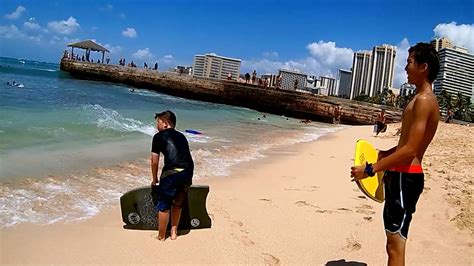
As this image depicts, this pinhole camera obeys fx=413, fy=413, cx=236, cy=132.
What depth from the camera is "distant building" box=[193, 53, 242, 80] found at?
117875 mm

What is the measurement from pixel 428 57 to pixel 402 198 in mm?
955

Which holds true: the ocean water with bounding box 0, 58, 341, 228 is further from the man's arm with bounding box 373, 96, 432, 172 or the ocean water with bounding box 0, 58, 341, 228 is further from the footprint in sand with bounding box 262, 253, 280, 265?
the man's arm with bounding box 373, 96, 432, 172

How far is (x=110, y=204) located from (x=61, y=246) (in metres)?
1.42

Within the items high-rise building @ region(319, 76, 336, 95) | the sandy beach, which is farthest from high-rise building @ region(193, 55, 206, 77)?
the sandy beach

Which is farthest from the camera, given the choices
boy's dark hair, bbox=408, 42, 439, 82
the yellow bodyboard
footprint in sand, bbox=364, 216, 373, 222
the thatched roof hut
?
the thatched roof hut

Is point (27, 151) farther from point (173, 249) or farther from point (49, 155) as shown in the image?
point (173, 249)

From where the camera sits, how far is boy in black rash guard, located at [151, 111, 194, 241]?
3.98m

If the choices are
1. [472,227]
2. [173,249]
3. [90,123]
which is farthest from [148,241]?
[90,123]

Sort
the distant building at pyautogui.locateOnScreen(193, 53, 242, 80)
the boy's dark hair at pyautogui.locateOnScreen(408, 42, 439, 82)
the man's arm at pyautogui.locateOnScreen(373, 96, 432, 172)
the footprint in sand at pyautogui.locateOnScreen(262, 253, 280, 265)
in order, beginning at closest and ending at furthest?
the man's arm at pyautogui.locateOnScreen(373, 96, 432, 172) → the boy's dark hair at pyautogui.locateOnScreen(408, 42, 439, 82) → the footprint in sand at pyautogui.locateOnScreen(262, 253, 280, 265) → the distant building at pyautogui.locateOnScreen(193, 53, 242, 80)

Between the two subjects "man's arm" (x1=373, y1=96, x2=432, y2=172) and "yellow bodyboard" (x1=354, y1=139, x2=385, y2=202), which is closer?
"man's arm" (x1=373, y1=96, x2=432, y2=172)

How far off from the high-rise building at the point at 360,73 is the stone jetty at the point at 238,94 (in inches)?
3637

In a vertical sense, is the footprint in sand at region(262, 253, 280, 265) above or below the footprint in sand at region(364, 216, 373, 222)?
below

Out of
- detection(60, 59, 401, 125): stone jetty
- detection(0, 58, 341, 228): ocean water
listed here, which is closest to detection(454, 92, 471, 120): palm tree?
detection(60, 59, 401, 125): stone jetty

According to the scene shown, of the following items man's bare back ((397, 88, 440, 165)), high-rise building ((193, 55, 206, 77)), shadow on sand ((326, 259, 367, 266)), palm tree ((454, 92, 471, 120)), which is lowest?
shadow on sand ((326, 259, 367, 266))
